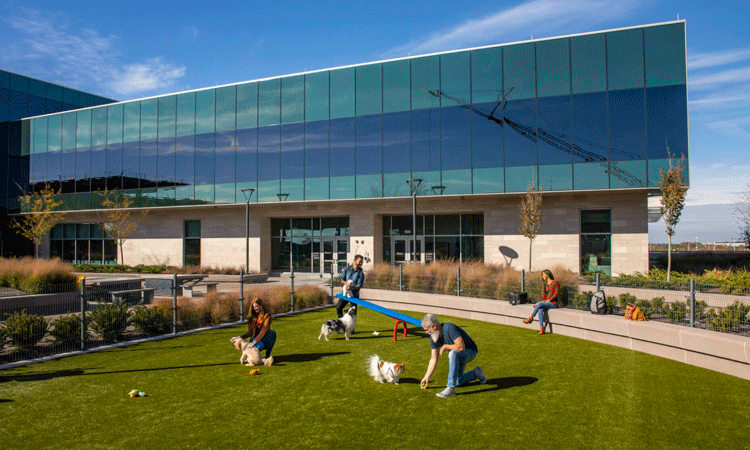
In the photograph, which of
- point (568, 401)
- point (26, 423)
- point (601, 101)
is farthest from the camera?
point (601, 101)

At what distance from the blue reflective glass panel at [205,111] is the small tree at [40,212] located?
45.9ft

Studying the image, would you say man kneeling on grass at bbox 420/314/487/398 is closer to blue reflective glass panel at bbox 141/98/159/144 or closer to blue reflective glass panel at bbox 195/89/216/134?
blue reflective glass panel at bbox 195/89/216/134

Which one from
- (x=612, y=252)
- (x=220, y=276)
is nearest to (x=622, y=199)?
(x=612, y=252)

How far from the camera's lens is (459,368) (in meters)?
7.28

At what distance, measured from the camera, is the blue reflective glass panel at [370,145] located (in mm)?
26703

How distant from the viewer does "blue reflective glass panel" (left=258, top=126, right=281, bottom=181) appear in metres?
29.4

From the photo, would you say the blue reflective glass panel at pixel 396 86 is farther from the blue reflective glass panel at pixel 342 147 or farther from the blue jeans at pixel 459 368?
the blue jeans at pixel 459 368

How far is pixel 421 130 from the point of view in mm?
25656

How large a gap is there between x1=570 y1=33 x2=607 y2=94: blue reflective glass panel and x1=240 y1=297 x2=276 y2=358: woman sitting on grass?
19.9 m

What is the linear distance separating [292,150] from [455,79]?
35.3 feet

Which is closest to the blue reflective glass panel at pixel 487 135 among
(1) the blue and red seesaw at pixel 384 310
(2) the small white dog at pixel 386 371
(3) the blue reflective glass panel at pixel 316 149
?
(3) the blue reflective glass panel at pixel 316 149

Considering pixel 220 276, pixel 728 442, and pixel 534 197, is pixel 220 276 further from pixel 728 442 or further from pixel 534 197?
pixel 728 442

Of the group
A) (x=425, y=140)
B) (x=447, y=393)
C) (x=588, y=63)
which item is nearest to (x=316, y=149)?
(x=425, y=140)

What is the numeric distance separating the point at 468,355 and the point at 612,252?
18.7 meters
